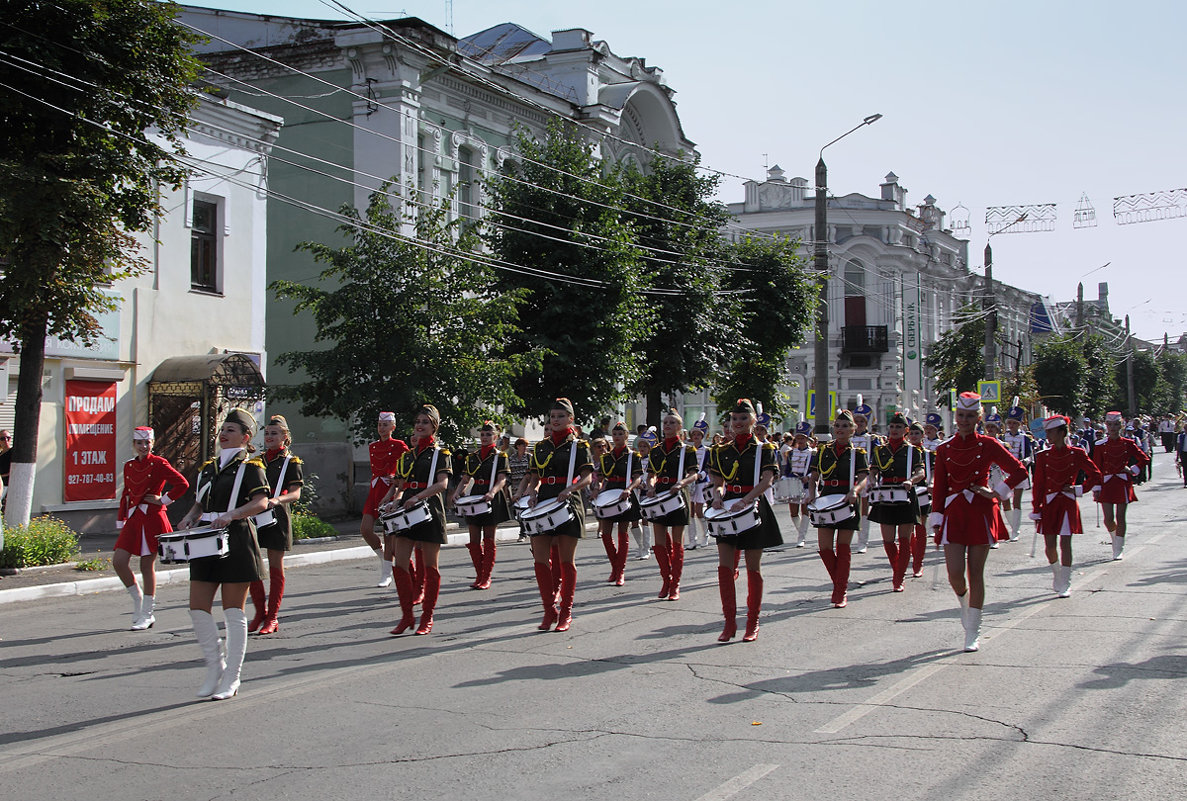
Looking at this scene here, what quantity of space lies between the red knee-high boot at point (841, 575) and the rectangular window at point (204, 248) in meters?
14.9

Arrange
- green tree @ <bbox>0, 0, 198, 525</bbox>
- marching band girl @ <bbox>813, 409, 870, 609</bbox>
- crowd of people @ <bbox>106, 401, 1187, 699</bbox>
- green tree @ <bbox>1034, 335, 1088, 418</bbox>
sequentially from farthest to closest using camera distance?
green tree @ <bbox>1034, 335, 1088, 418</bbox> < green tree @ <bbox>0, 0, 198, 525</bbox> < marching band girl @ <bbox>813, 409, 870, 609</bbox> < crowd of people @ <bbox>106, 401, 1187, 699</bbox>

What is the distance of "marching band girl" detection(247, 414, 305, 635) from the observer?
973 centimetres

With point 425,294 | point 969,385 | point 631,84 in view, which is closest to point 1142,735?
point 425,294

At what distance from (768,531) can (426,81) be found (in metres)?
21.4

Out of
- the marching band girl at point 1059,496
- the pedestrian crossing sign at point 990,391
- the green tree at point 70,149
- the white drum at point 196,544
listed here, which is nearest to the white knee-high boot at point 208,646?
the white drum at point 196,544

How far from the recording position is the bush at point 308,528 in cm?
1891

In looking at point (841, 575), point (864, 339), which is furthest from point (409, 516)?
point (864, 339)

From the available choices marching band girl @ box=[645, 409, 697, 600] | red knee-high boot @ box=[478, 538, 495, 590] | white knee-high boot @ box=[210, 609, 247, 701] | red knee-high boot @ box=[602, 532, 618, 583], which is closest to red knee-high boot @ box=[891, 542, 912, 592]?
marching band girl @ box=[645, 409, 697, 600]

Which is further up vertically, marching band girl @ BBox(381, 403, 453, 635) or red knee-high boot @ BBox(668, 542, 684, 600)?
marching band girl @ BBox(381, 403, 453, 635)

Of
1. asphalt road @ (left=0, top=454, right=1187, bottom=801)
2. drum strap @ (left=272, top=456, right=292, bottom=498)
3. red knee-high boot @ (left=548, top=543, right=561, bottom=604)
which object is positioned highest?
drum strap @ (left=272, top=456, right=292, bottom=498)

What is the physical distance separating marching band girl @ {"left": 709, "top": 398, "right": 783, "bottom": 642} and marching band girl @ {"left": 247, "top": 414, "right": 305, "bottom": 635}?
12.1 ft

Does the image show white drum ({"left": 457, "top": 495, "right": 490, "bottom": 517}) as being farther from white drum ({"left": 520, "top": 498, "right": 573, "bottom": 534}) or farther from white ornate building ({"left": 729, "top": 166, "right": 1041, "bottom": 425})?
white ornate building ({"left": 729, "top": 166, "right": 1041, "bottom": 425})

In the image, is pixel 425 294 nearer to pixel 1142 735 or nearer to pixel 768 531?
pixel 768 531

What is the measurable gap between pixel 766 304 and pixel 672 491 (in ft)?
71.5
